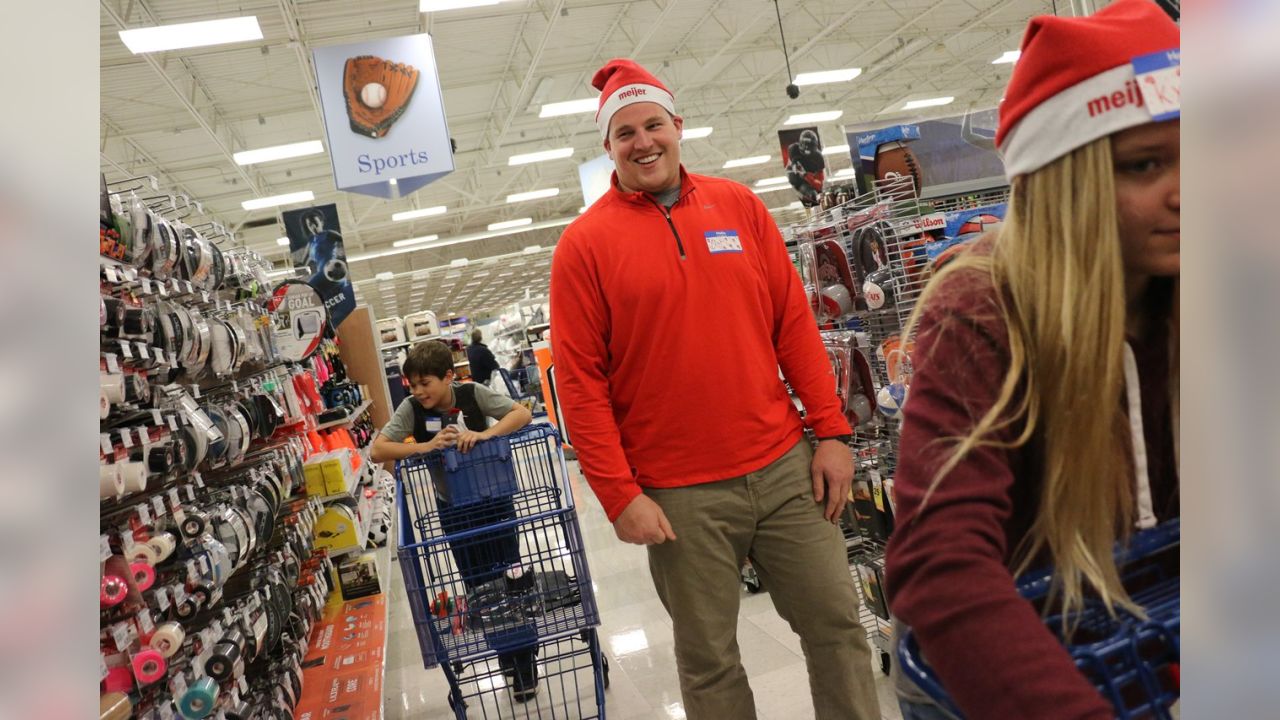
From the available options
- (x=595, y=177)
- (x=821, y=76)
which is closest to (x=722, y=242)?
(x=595, y=177)

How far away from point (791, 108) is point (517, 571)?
1876 cm

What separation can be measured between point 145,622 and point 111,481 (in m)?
0.40

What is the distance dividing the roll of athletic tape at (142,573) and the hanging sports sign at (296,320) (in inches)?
122

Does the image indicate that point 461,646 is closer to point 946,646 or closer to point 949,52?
point 946,646

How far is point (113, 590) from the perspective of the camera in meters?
2.02

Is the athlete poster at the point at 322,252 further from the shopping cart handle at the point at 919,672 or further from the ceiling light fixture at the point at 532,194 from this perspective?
the ceiling light fixture at the point at 532,194

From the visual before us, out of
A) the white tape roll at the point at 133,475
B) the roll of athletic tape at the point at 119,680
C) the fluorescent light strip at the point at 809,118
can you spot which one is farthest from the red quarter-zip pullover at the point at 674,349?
the fluorescent light strip at the point at 809,118

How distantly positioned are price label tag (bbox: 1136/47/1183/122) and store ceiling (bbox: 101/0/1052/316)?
893 cm

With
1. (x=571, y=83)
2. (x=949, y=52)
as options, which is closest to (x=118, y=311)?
(x=571, y=83)

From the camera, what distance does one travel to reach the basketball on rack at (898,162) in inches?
124

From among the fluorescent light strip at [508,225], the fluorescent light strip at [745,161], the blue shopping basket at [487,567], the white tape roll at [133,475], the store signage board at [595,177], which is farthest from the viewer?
the fluorescent light strip at [508,225]

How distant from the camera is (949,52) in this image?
1848 centimetres

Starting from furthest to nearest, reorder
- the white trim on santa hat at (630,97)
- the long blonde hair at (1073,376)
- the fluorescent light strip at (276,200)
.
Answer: the fluorescent light strip at (276,200) → the white trim on santa hat at (630,97) → the long blonde hair at (1073,376)

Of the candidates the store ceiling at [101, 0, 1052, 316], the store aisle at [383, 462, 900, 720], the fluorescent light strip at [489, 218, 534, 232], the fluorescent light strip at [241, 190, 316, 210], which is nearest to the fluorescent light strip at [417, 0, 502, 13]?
the store ceiling at [101, 0, 1052, 316]
